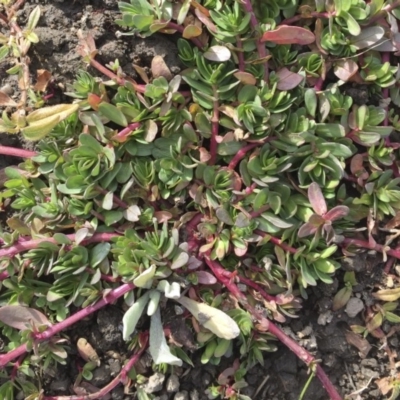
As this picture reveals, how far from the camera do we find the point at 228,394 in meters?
2.07

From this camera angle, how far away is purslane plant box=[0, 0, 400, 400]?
2.01 metres

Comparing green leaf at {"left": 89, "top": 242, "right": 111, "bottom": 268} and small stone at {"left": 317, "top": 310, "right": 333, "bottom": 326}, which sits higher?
green leaf at {"left": 89, "top": 242, "right": 111, "bottom": 268}

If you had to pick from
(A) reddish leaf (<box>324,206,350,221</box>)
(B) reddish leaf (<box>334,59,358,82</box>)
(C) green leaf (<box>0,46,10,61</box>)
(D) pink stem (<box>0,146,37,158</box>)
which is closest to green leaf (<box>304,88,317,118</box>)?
(B) reddish leaf (<box>334,59,358,82</box>)

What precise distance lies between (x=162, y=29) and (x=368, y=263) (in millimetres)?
1163

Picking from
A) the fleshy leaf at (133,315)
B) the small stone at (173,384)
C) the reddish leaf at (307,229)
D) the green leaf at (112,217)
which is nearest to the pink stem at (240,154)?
the reddish leaf at (307,229)

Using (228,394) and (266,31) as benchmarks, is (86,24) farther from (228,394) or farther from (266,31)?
(228,394)

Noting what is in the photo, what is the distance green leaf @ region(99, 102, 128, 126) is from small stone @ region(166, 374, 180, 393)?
0.94 m

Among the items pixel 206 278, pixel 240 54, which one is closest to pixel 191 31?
pixel 240 54

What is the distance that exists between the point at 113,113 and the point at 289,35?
2.22 ft

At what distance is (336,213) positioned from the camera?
2008 millimetres

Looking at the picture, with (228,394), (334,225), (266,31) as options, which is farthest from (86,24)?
(228,394)

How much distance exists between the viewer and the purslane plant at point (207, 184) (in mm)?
2008

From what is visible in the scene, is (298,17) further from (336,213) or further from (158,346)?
(158,346)

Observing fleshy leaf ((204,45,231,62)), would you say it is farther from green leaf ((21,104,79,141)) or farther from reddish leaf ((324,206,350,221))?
reddish leaf ((324,206,350,221))
